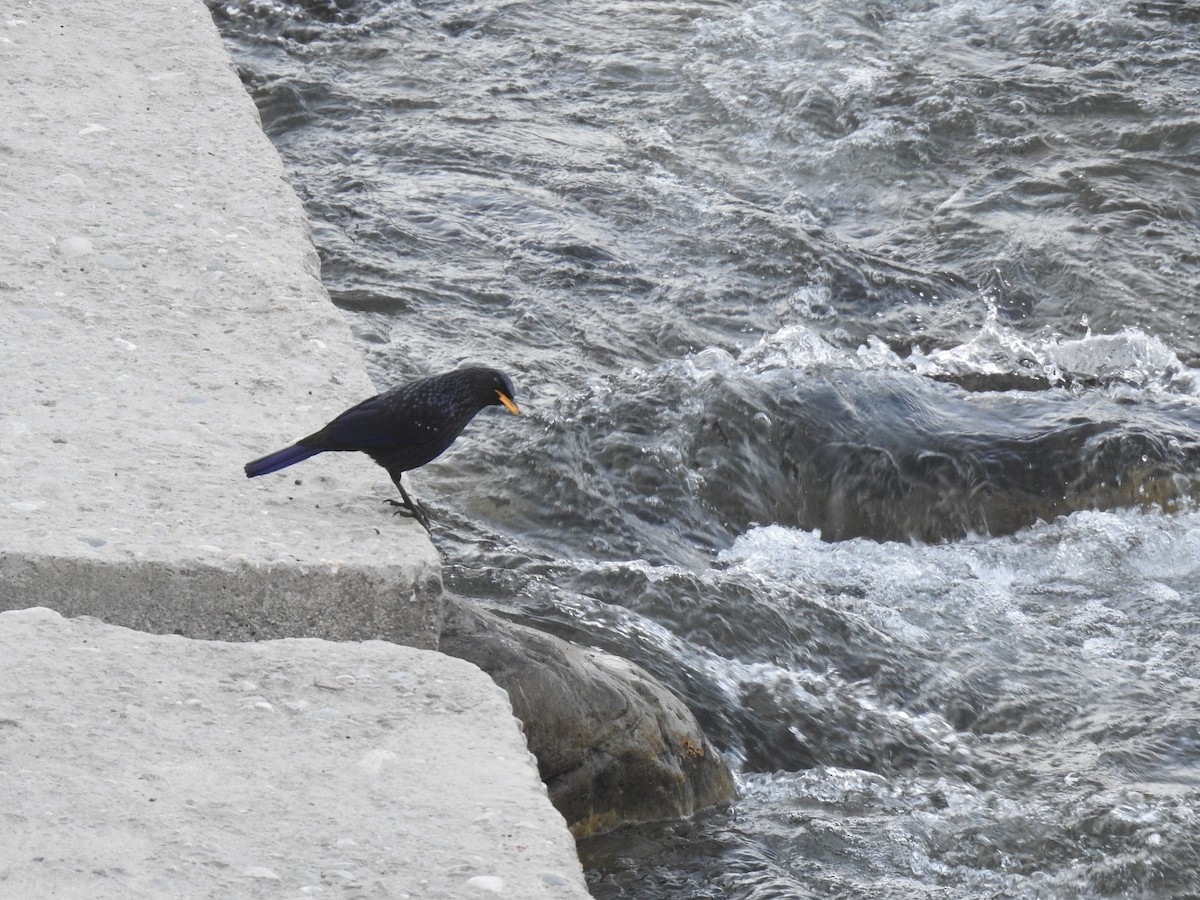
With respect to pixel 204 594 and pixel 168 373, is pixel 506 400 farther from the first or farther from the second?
pixel 204 594

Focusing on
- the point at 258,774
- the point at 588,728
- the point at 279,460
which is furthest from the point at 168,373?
the point at 258,774

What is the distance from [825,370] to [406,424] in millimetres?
2936

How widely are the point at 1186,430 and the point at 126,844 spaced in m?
4.70

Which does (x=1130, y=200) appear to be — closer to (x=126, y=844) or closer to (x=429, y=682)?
(x=429, y=682)

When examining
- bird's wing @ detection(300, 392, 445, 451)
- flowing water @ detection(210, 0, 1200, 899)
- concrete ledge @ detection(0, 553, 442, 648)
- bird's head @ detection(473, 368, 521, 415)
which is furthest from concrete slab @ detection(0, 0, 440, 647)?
flowing water @ detection(210, 0, 1200, 899)

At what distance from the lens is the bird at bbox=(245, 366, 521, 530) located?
338cm

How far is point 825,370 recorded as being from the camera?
6.16m

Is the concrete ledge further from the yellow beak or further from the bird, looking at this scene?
the yellow beak

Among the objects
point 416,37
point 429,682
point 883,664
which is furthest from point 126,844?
point 416,37

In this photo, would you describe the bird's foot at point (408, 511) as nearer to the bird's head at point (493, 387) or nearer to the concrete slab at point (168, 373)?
the concrete slab at point (168, 373)

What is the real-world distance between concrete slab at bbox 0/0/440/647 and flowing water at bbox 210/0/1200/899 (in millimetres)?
905

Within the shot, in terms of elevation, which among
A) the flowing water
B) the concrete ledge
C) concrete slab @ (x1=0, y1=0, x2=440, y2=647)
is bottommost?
the flowing water

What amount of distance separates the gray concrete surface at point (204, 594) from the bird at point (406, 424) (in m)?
0.09

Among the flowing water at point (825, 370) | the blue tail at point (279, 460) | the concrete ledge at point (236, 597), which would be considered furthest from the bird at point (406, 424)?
the flowing water at point (825, 370)
